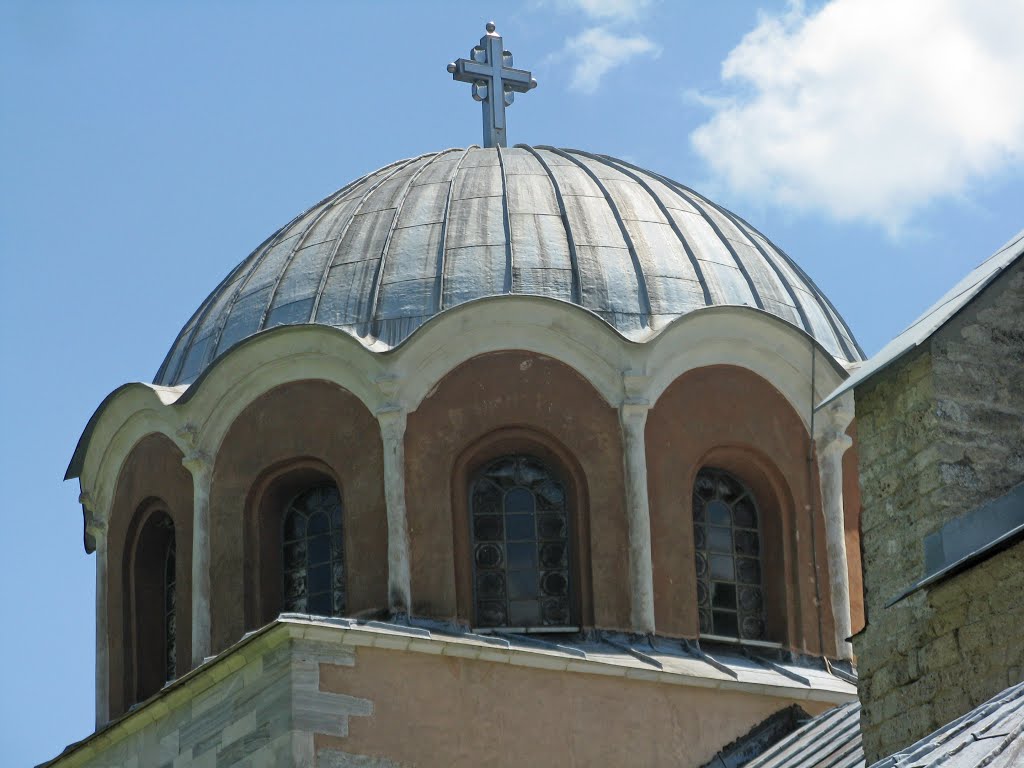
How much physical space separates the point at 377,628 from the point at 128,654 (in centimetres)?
395

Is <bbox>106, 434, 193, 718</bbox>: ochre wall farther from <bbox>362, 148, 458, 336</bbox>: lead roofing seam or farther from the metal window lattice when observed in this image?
<bbox>362, 148, 458, 336</bbox>: lead roofing seam

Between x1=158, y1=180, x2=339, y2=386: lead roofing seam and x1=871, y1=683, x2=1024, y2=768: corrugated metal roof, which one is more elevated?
x1=158, y1=180, x2=339, y2=386: lead roofing seam

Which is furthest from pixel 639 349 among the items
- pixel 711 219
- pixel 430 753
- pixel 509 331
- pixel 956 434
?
pixel 956 434

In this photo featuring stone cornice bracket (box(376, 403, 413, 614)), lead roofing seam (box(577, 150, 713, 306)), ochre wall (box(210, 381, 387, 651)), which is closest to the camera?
stone cornice bracket (box(376, 403, 413, 614))

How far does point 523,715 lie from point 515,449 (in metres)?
2.41

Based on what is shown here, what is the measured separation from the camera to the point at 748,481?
56.3 ft

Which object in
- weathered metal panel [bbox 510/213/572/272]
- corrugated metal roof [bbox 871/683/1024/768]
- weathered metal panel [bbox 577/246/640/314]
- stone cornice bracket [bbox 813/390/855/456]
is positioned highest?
weathered metal panel [bbox 510/213/572/272]

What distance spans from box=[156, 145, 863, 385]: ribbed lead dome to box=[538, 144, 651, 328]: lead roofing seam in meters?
0.02

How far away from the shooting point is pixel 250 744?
566 inches

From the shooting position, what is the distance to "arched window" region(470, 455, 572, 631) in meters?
16.2

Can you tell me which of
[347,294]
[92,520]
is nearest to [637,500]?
[347,294]

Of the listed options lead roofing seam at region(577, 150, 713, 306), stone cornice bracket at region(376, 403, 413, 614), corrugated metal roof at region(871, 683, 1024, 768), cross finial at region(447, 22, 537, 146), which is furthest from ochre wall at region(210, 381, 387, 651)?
corrugated metal roof at region(871, 683, 1024, 768)

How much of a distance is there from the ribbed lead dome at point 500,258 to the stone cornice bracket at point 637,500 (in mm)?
637

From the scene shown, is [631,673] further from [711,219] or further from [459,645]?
[711,219]
